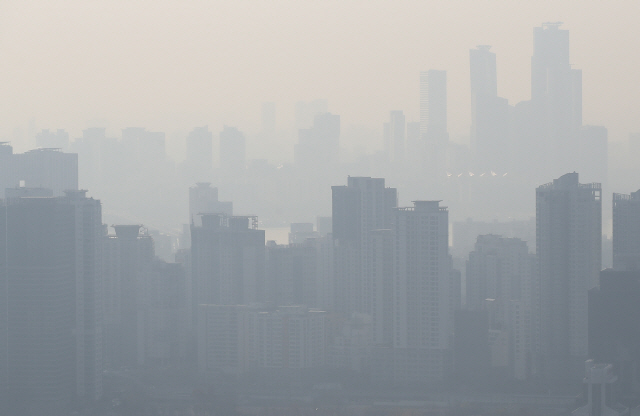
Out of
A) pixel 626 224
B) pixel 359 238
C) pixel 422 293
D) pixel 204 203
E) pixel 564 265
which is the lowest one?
pixel 422 293

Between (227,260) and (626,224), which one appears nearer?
(626,224)

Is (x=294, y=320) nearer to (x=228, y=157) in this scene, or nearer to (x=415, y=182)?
(x=415, y=182)

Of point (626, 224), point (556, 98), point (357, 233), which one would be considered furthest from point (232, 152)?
point (626, 224)

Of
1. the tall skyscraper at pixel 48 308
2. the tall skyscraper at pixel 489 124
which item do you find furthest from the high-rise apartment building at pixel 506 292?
the tall skyscraper at pixel 48 308

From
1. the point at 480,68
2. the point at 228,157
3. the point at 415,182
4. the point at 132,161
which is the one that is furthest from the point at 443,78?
the point at 132,161

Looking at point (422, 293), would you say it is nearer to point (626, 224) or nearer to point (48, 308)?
point (626, 224)

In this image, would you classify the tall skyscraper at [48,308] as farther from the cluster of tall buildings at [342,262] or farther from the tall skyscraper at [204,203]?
the tall skyscraper at [204,203]
